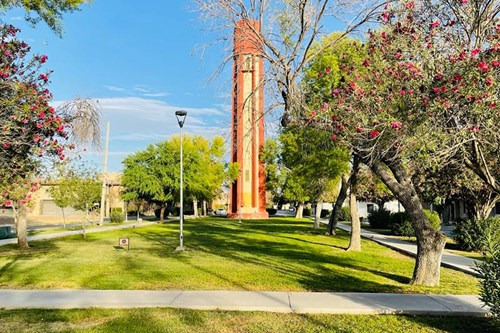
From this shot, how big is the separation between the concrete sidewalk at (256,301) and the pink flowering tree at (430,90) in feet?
8.36

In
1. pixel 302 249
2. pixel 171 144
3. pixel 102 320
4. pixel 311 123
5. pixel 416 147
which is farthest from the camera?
pixel 171 144

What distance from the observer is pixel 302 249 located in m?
17.6

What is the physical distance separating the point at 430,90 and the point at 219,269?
25.9ft

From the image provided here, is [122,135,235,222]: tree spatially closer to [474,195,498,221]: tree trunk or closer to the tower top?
[474,195,498,221]: tree trunk

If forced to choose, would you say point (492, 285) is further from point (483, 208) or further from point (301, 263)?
point (483, 208)

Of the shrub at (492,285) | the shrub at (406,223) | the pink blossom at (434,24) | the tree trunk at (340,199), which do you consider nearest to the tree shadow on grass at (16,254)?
the shrub at (492,285)

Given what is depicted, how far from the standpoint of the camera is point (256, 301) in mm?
8023

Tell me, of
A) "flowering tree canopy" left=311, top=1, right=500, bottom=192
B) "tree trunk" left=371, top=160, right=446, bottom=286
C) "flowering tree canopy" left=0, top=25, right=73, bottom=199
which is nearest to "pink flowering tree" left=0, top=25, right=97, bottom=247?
"flowering tree canopy" left=0, top=25, right=73, bottom=199

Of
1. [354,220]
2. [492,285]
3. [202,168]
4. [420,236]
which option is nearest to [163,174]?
[202,168]

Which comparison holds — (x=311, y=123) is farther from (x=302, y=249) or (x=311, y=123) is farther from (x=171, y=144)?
(x=171, y=144)

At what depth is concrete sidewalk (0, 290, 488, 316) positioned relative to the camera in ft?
24.4

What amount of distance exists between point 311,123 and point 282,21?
252cm

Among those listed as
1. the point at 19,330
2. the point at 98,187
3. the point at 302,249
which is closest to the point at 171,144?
the point at 98,187

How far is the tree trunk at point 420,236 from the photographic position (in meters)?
9.74
